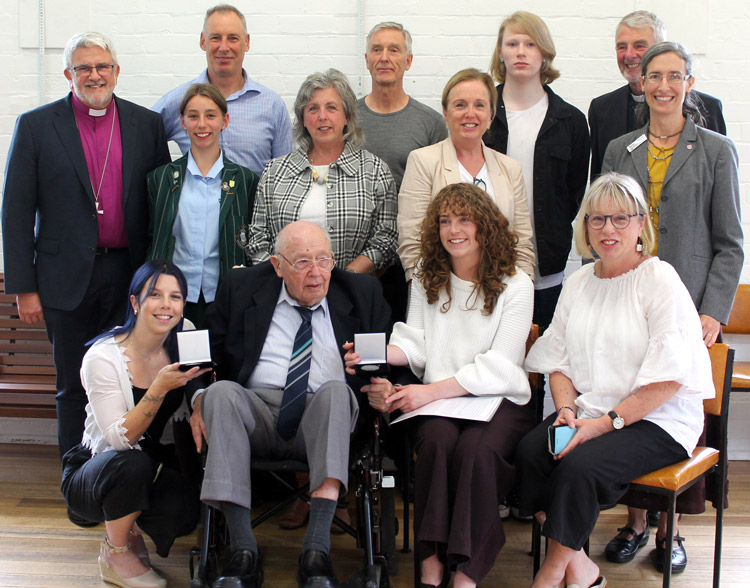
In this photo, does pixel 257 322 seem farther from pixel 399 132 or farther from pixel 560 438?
pixel 399 132

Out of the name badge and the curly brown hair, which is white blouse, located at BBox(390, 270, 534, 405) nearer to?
the curly brown hair

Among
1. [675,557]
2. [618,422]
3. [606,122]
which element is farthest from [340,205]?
[675,557]

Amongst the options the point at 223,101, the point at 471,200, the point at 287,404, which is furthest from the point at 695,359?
the point at 223,101

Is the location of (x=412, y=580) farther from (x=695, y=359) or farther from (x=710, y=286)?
(x=710, y=286)

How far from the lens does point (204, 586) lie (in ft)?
7.52

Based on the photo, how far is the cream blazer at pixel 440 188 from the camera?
2951mm

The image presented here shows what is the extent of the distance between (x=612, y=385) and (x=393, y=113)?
1.55 meters

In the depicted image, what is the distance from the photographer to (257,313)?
265 cm

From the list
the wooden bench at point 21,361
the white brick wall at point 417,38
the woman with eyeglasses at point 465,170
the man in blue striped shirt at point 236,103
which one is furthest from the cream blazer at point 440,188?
the wooden bench at point 21,361

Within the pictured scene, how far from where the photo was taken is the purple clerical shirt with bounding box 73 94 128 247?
3.12 meters

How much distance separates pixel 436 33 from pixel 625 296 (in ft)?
6.40

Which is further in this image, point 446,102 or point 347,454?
point 446,102

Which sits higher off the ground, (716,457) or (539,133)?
(539,133)

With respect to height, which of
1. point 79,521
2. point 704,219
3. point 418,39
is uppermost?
point 418,39
